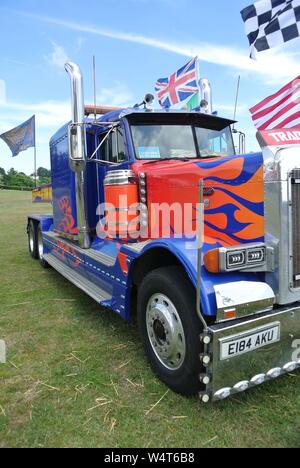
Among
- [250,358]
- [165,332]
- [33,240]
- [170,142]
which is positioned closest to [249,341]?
[250,358]

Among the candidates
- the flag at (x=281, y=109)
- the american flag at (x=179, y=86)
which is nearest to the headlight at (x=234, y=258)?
the flag at (x=281, y=109)

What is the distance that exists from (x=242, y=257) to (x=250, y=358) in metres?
0.66

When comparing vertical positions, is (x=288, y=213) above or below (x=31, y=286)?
above

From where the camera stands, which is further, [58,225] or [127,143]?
[58,225]

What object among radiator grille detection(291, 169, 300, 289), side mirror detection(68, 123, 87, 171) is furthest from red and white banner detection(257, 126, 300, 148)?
side mirror detection(68, 123, 87, 171)

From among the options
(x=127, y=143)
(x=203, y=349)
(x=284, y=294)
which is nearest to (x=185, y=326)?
(x=203, y=349)

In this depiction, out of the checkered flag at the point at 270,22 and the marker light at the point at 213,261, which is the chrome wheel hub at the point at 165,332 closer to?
the marker light at the point at 213,261

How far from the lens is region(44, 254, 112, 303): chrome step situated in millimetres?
3865

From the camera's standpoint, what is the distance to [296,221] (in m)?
2.51

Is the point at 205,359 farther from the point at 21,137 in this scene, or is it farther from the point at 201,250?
the point at 21,137
